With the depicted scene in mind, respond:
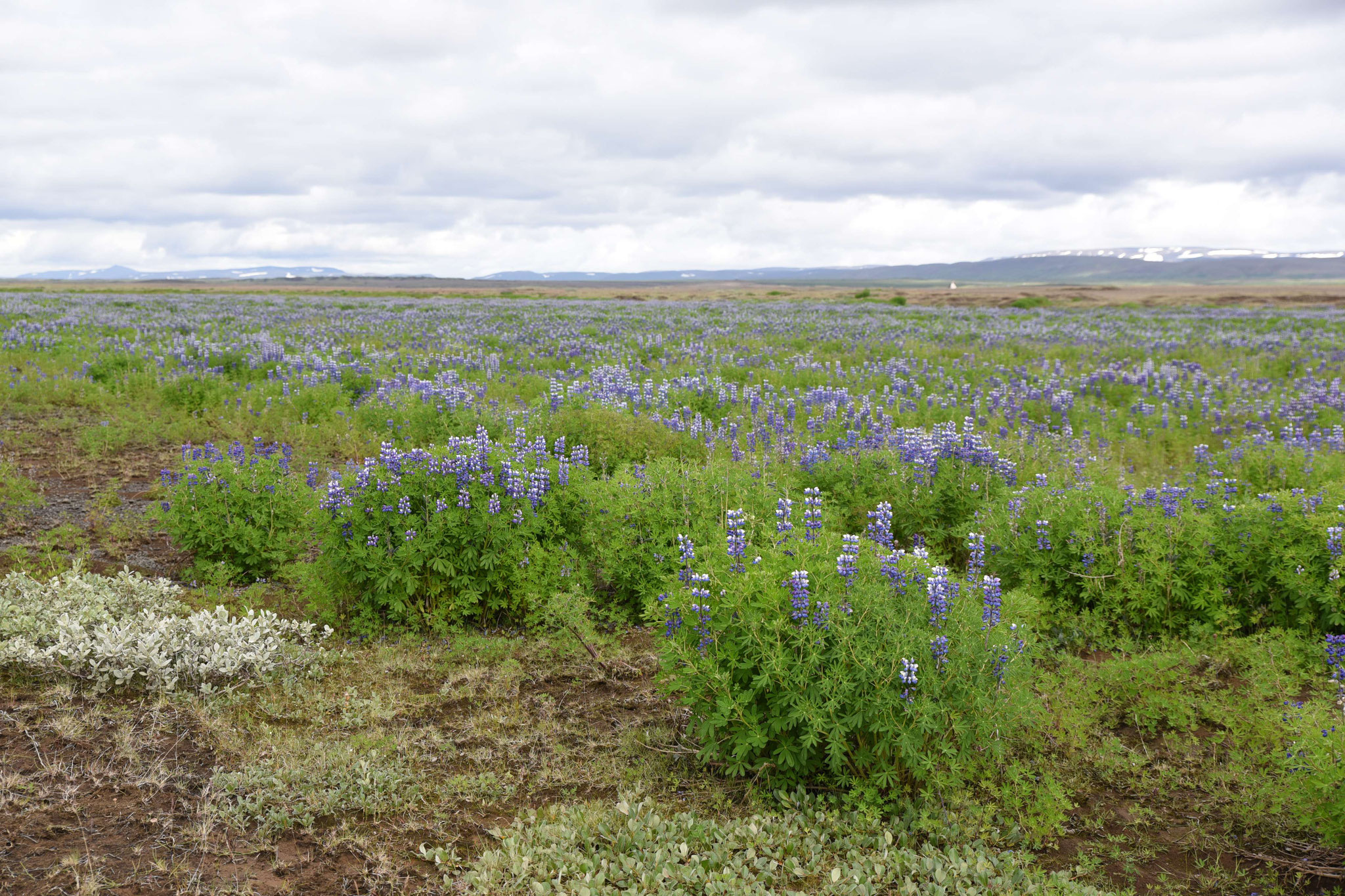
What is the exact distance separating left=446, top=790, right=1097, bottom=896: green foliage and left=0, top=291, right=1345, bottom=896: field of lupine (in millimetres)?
22

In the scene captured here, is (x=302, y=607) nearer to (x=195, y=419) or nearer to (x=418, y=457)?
(x=418, y=457)

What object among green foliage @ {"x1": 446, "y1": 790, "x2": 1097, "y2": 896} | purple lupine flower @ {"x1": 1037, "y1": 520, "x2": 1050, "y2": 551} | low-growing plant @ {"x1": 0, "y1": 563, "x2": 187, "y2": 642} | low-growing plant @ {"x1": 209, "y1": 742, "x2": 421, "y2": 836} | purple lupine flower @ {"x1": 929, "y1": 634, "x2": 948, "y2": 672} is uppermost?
purple lupine flower @ {"x1": 929, "y1": 634, "x2": 948, "y2": 672}

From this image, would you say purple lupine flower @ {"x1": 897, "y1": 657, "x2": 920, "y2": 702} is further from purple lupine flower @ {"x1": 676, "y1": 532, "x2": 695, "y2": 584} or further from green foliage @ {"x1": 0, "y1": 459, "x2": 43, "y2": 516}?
green foliage @ {"x1": 0, "y1": 459, "x2": 43, "y2": 516}

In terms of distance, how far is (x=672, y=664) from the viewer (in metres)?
4.37

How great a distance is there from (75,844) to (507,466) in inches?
134

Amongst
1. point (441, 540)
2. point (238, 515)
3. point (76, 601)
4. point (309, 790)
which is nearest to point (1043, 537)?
point (441, 540)

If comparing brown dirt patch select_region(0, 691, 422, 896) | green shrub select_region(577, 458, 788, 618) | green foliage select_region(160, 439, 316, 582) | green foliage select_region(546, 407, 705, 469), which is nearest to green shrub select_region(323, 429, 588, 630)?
green shrub select_region(577, 458, 788, 618)

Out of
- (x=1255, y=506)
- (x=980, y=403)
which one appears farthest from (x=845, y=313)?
(x=1255, y=506)

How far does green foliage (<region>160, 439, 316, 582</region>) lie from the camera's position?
7.27 metres

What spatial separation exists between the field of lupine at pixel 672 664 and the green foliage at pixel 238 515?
0.03 m

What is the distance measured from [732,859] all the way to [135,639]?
4.01 m

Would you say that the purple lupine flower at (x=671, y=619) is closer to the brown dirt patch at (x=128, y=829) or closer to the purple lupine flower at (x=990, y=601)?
the purple lupine flower at (x=990, y=601)

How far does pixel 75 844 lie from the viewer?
3.84 metres

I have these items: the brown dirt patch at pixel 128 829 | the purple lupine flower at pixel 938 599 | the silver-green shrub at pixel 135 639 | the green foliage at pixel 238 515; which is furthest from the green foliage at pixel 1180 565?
the green foliage at pixel 238 515
